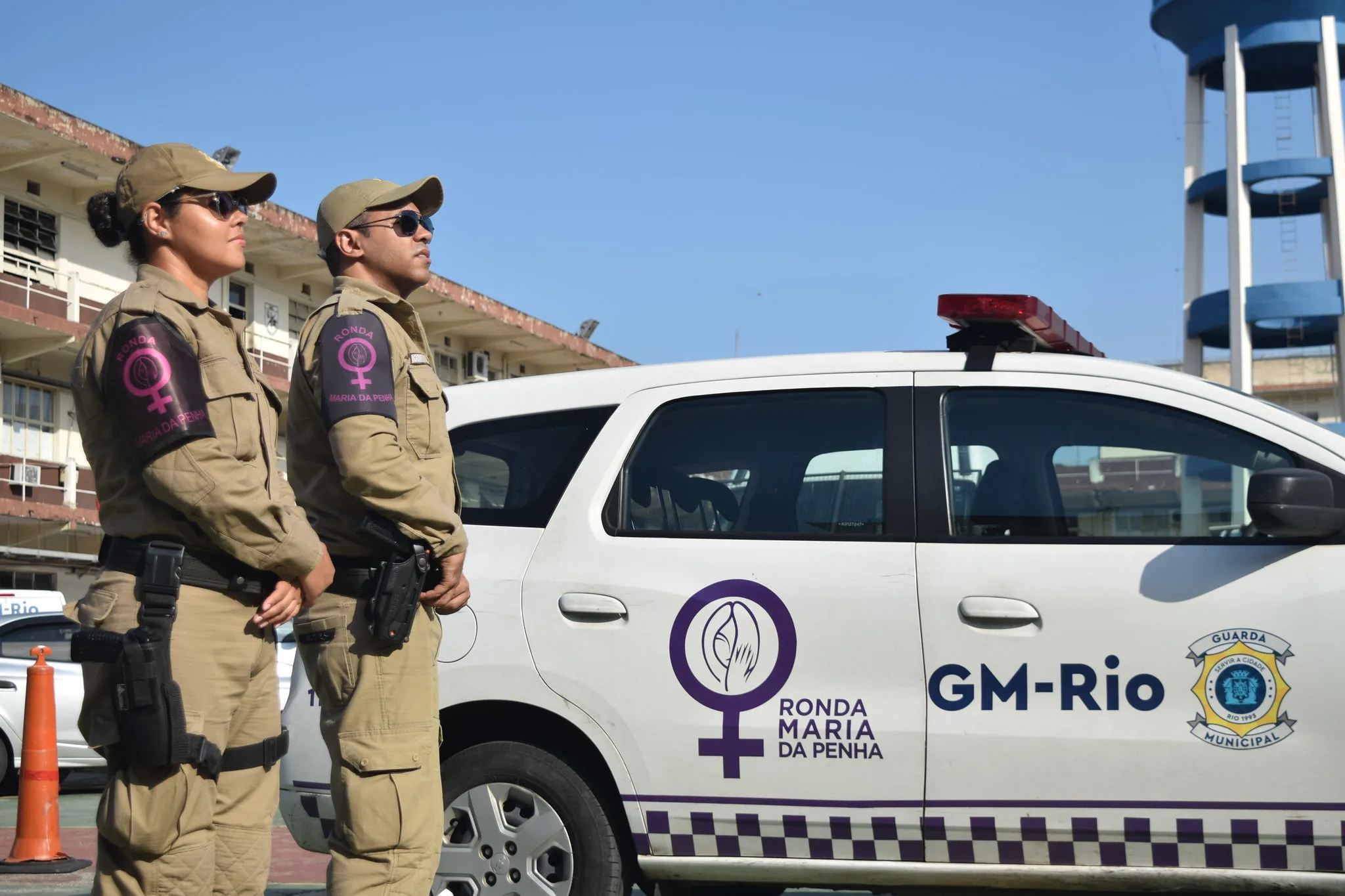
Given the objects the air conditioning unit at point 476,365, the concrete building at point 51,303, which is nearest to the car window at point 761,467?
the concrete building at point 51,303

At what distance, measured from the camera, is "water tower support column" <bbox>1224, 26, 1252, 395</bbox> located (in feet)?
136

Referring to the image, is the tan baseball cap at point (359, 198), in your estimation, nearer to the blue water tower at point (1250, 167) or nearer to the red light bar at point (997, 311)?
the red light bar at point (997, 311)

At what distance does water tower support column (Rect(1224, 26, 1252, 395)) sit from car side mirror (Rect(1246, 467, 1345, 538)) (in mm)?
40675

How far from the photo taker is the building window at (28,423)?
82.8 ft

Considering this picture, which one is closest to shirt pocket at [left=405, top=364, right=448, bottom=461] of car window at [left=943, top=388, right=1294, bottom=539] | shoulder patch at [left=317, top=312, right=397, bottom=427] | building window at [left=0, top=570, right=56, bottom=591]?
→ shoulder patch at [left=317, top=312, right=397, bottom=427]

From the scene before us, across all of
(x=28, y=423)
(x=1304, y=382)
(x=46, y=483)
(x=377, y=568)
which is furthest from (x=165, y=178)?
(x=1304, y=382)

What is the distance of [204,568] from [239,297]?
28.7 m

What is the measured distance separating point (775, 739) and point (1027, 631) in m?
0.72

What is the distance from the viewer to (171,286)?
129 inches

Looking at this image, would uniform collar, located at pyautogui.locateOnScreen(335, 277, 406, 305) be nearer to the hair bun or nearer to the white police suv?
the hair bun

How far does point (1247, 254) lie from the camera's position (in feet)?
143

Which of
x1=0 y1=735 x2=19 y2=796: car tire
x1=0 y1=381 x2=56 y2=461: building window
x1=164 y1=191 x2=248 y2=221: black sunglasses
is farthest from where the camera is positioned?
x1=0 y1=381 x2=56 y2=461: building window

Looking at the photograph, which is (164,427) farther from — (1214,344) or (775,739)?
(1214,344)

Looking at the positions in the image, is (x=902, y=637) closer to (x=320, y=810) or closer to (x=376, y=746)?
(x=376, y=746)
